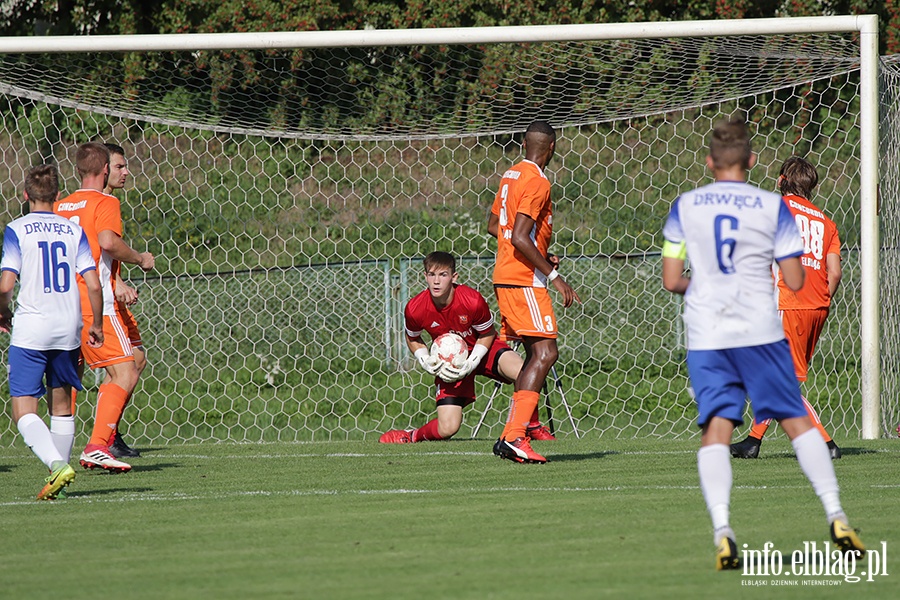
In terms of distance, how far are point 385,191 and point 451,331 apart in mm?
5259

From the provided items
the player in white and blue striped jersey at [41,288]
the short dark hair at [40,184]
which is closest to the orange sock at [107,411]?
the player in white and blue striped jersey at [41,288]

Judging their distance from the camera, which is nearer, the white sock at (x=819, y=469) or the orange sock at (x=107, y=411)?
the white sock at (x=819, y=469)

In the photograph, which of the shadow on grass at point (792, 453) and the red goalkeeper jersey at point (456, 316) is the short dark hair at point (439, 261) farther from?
the shadow on grass at point (792, 453)

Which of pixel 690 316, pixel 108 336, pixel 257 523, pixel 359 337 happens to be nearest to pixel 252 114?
pixel 359 337

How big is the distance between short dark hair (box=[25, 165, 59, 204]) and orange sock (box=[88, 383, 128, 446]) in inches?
56.5

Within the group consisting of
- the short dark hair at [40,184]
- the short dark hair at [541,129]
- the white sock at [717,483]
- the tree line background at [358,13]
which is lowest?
the white sock at [717,483]

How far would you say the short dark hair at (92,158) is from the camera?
692 centimetres

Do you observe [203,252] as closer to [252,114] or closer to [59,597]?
[252,114]

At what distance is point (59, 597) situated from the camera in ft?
12.0

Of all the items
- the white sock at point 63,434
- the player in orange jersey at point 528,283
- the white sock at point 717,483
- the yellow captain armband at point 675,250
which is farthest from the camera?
the player in orange jersey at point 528,283

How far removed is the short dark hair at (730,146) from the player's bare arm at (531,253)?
2.45m

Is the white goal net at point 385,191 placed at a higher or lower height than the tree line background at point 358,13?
lower

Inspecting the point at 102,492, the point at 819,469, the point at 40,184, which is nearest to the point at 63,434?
the point at 102,492

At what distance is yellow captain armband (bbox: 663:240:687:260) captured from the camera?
422cm
